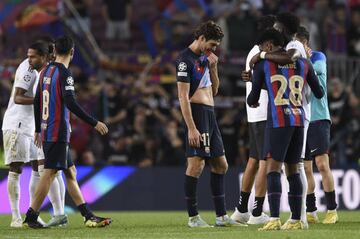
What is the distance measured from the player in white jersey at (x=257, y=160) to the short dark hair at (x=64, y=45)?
222cm

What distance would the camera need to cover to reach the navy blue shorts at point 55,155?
41.6 ft

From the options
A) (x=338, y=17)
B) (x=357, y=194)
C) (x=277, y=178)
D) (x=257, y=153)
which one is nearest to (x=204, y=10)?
(x=338, y=17)

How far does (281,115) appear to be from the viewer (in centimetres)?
1157

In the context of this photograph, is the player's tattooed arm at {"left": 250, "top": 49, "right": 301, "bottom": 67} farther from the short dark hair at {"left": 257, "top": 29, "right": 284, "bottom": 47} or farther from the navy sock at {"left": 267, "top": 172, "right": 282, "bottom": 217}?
the navy sock at {"left": 267, "top": 172, "right": 282, "bottom": 217}

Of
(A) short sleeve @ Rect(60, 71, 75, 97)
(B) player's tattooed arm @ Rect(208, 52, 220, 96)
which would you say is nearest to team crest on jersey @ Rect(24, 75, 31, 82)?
(A) short sleeve @ Rect(60, 71, 75, 97)

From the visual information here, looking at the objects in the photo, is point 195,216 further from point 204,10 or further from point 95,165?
point 204,10

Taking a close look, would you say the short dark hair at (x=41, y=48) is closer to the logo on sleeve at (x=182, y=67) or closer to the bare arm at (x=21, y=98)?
the bare arm at (x=21, y=98)

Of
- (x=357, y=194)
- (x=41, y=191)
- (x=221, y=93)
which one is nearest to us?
(x=41, y=191)

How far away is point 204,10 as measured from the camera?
940 inches

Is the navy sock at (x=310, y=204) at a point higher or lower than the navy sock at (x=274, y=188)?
lower

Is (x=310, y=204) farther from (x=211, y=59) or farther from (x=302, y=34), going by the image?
(x=211, y=59)

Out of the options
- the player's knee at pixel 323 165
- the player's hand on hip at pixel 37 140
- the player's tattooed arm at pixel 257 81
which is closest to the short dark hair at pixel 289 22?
the player's tattooed arm at pixel 257 81

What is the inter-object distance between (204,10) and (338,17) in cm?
305

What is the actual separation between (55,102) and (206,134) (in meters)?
1.90
